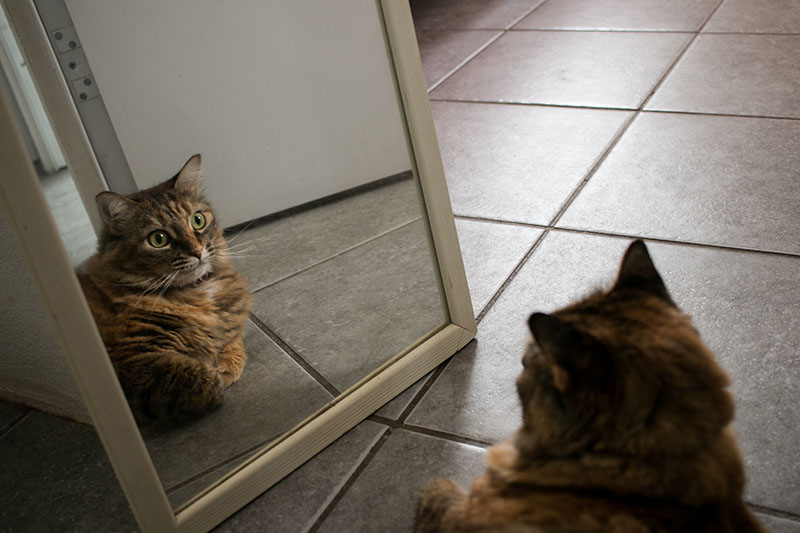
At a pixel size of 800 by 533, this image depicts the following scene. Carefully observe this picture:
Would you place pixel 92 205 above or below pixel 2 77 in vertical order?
below

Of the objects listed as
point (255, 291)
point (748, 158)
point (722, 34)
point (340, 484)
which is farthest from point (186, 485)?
point (722, 34)

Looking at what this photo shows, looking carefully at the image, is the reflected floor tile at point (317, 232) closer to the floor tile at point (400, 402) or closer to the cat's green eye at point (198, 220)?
the cat's green eye at point (198, 220)

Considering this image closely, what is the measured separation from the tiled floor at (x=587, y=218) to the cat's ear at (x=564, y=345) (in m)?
0.72

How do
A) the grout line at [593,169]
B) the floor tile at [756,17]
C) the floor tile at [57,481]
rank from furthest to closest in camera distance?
the floor tile at [756,17], the grout line at [593,169], the floor tile at [57,481]

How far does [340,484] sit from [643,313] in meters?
0.94

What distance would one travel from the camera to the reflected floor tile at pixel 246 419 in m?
1.76

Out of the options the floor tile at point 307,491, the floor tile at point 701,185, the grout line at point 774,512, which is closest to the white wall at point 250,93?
the floor tile at point 307,491

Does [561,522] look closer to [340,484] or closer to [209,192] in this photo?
[340,484]

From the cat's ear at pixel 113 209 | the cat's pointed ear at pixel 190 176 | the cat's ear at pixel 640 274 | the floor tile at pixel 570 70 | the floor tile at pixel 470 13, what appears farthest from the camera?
the floor tile at pixel 470 13

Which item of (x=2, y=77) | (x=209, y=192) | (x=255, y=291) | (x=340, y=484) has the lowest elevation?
(x=340, y=484)

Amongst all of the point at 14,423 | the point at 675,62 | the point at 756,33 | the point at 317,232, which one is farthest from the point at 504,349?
the point at 756,33

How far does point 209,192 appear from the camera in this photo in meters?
1.84

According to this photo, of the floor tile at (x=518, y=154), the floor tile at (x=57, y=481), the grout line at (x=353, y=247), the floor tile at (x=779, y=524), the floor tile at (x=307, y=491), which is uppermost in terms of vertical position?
the grout line at (x=353, y=247)

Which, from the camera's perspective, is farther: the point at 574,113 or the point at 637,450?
the point at 574,113
